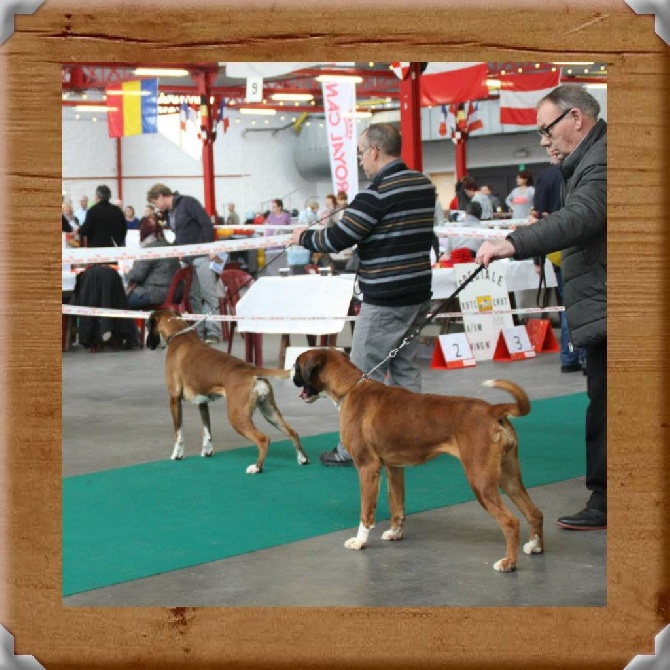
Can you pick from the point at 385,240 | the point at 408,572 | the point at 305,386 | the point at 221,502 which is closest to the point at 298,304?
the point at 385,240

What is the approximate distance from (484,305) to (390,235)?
5974 mm

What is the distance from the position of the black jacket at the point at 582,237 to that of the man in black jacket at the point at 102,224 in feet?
32.7

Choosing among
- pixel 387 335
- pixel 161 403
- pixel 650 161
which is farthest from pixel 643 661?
pixel 161 403

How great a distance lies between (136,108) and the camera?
21781 millimetres

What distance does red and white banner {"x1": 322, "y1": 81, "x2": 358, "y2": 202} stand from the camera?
56.1 ft

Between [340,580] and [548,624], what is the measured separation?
1583mm

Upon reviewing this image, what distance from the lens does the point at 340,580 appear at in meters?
4.41

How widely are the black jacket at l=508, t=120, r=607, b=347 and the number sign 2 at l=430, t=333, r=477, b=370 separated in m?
6.07

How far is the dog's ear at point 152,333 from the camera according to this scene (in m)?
7.23

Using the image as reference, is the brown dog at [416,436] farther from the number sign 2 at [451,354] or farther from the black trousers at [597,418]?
the number sign 2 at [451,354]

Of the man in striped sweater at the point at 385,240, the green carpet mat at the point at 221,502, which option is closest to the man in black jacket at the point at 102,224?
the green carpet mat at the point at 221,502

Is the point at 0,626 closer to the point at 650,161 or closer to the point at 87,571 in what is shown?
the point at 87,571

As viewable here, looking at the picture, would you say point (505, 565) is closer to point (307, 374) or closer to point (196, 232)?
point (307, 374)

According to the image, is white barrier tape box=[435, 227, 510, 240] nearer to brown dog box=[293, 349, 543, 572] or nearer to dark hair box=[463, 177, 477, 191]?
dark hair box=[463, 177, 477, 191]
